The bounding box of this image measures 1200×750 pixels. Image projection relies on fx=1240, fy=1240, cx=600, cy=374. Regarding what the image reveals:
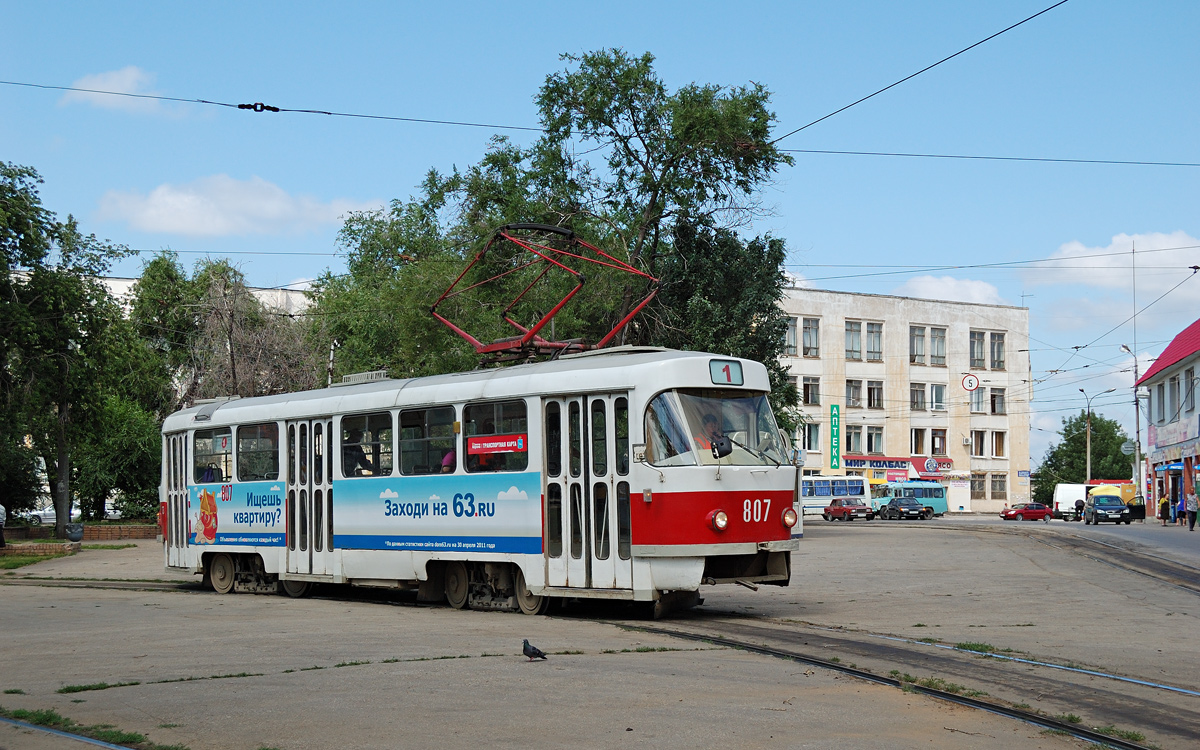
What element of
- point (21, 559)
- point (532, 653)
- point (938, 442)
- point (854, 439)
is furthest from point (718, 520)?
point (938, 442)

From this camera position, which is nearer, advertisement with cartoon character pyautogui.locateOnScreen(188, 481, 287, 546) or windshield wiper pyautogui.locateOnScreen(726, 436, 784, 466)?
windshield wiper pyautogui.locateOnScreen(726, 436, 784, 466)

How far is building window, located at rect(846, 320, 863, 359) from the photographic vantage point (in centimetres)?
8631

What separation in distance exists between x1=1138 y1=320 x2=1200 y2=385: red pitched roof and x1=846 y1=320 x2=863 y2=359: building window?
19.2m

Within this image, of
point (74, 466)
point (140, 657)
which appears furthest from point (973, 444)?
point (140, 657)

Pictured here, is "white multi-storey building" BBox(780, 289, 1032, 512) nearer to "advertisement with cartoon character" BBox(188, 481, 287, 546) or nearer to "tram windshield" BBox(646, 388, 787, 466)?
"advertisement with cartoon character" BBox(188, 481, 287, 546)

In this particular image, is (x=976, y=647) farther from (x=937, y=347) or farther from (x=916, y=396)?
(x=937, y=347)

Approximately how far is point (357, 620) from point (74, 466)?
37.3 metres

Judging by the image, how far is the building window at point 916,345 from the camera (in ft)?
289

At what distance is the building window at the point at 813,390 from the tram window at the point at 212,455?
67867mm

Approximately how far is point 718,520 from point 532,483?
2.46 metres

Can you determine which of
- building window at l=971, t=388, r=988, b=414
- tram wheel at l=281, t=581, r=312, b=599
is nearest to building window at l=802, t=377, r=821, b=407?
building window at l=971, t=388, r=988, b=414

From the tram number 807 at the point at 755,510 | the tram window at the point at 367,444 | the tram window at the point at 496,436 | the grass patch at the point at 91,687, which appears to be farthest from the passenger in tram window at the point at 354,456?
the grass patch at the point at 91,687

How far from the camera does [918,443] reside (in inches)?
3519

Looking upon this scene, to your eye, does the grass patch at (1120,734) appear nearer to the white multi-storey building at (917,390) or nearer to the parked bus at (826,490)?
the parked bus at (826,490)
